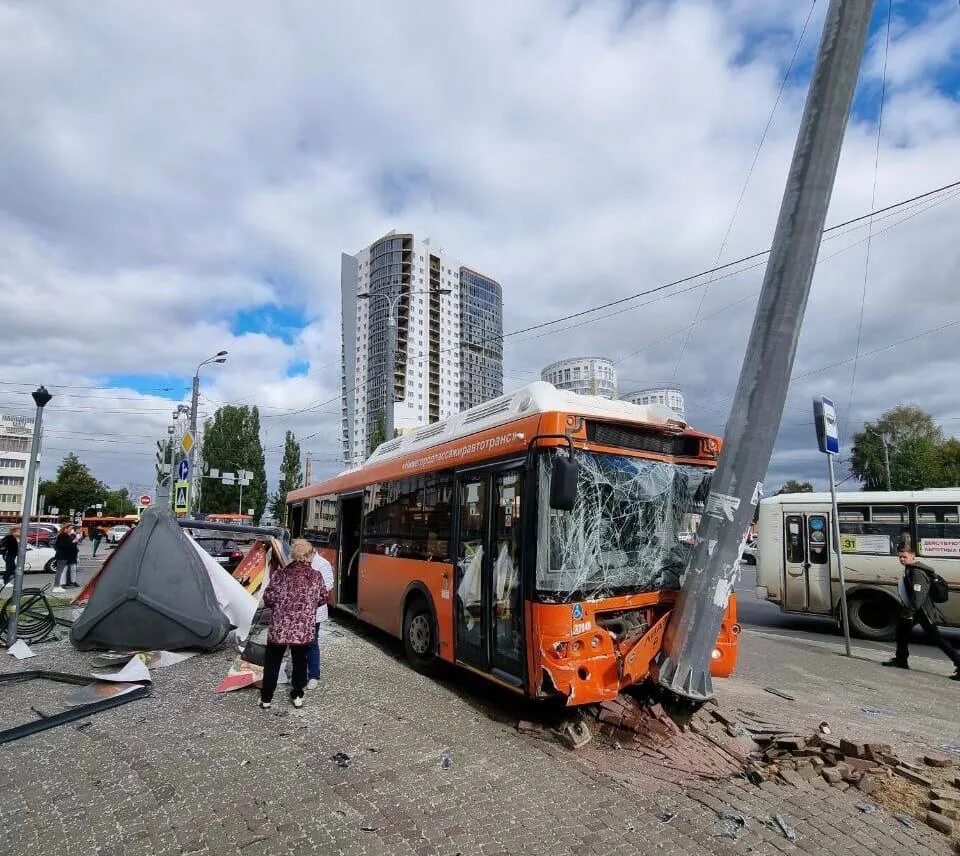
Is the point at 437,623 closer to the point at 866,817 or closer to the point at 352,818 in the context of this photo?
the point at 352,818

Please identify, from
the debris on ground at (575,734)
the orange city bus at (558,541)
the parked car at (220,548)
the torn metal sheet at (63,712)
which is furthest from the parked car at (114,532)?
the debris on ground at (575,734)

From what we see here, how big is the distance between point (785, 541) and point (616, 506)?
343 inches

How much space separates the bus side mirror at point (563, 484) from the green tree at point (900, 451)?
140ft

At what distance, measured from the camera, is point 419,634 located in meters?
7.70

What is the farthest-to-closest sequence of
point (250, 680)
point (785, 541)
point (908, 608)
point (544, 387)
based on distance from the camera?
point (785, 541)
point (908, 608)
point (250, 680)
point (544, 387)

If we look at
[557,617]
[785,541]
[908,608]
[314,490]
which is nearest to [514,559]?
[557,617]

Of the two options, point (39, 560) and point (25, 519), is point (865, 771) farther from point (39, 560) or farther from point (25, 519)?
point (39, 560)

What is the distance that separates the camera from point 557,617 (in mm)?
5184

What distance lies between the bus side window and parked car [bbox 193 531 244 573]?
1095 cm

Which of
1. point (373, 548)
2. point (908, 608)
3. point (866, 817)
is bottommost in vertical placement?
point (866, 817)

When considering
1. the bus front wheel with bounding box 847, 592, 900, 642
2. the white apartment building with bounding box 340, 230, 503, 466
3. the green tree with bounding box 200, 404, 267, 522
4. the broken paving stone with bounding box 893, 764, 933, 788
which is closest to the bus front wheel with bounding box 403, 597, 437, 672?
the broken paving stone with bounding box 893, 764, 933, 788

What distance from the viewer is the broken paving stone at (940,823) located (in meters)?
3.74

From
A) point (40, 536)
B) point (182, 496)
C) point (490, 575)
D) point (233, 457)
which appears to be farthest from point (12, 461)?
point (490, 575)

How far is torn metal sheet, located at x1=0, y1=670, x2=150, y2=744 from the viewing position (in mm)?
5141
